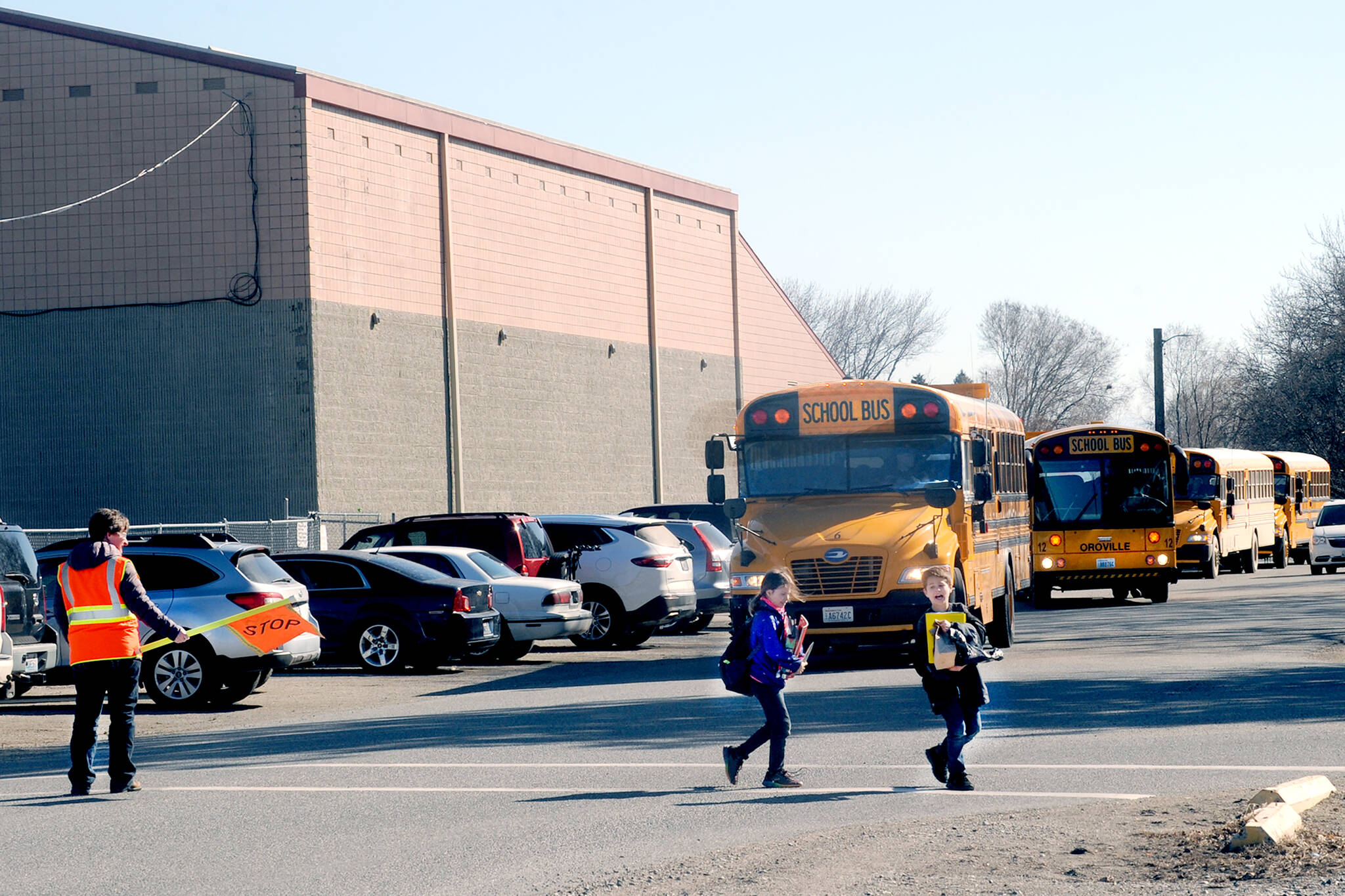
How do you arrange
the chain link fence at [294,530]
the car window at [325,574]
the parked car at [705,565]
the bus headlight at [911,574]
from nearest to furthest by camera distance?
the bus headlight at [911,574] < the car window at [325,574] < the parked car at [705,565] < the chain link fence at [294,530]

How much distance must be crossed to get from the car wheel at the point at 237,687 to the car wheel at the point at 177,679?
0.15 metres

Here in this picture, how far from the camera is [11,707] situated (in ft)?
52.7

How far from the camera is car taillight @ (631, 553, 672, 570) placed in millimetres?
21938

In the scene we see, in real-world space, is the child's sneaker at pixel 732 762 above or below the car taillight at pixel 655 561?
below

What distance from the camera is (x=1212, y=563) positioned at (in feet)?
123

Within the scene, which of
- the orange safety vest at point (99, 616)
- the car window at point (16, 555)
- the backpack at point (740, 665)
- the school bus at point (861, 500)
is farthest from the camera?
the school bus at point (861, 500)

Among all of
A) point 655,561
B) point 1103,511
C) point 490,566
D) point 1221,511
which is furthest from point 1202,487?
point 490,566

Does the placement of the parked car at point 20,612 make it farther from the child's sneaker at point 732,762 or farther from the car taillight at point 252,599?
the child's sneaker at point 732,762

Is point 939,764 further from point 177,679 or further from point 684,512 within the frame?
point 684,512

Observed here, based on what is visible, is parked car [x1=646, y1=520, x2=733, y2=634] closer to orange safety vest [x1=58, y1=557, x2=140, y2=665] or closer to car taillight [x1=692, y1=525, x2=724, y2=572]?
A: car taillight [x1=692, y1=525, x2=724, y2=572]

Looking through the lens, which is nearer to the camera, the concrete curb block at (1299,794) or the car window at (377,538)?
the concrete curb block at (1299,794)

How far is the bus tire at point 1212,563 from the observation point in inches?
1454

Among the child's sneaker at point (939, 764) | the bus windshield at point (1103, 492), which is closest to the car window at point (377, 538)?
the bus windshield at point (1103, 492)

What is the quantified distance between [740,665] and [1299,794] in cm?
323
